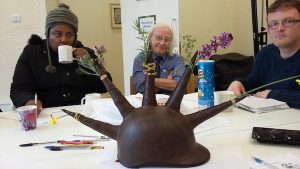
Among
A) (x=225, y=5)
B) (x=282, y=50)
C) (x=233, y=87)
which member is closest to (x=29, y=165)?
(x=233, y=87)

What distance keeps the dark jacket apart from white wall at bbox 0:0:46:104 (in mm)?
1625

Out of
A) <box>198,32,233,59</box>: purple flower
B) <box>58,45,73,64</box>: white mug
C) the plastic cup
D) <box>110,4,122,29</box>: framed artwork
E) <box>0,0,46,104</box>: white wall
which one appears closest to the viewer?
<box>198,32,233,59</box>: purple flower

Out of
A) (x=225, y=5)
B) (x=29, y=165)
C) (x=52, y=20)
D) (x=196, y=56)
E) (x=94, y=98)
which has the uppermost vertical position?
(x=225, y=5)

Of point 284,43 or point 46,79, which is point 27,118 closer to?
point 46,79

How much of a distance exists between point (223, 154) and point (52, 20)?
4.78 ft

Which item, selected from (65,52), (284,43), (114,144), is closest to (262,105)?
(284,43)

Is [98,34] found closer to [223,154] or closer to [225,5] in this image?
[225,5]

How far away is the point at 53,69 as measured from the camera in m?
2.00

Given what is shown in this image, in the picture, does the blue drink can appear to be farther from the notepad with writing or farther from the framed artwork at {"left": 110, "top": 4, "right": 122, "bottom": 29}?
the framed artwork at {"left": 110, "top": 4, "right": 122, "bottom": 29}

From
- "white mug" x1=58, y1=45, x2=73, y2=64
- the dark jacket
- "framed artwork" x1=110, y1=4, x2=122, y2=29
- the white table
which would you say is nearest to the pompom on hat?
the dark jacket

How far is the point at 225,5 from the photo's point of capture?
10.9ft

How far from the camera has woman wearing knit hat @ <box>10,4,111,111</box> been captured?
1969mm

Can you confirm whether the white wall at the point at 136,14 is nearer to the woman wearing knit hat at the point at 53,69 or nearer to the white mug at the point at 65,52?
the woman wearing knit hat at the point at 53,69

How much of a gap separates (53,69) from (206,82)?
1.04 metres
